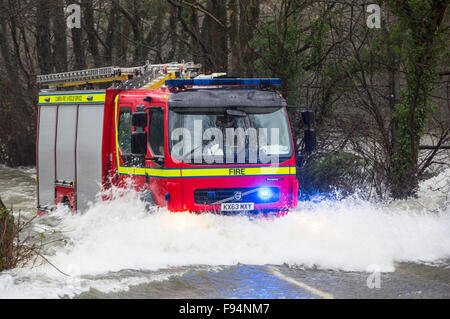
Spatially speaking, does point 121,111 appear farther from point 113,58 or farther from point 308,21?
point 113,58

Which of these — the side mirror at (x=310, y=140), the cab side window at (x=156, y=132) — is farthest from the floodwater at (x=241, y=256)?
the side mirror at (x=310, y=140)

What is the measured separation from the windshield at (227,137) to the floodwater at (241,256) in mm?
961

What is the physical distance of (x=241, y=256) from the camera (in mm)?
11109

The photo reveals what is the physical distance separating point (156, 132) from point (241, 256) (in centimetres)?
260

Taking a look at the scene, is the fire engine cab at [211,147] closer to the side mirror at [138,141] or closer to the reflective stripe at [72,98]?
the side mirror at [138,141]

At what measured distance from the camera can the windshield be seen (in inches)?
469

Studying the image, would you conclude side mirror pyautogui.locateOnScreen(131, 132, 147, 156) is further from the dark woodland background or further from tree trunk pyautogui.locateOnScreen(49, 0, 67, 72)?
tree trunk pyautogui.locateOnScreen(49, 0, 67, 72)

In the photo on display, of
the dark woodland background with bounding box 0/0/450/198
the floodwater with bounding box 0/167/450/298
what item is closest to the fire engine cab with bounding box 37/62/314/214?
the floodwater with bounding box 0/167/450/298

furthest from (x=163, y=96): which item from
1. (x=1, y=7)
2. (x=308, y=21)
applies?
(x=1, y=7)

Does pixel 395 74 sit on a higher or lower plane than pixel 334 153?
higher

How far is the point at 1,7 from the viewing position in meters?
22.2

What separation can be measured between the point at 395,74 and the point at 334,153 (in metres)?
2.38

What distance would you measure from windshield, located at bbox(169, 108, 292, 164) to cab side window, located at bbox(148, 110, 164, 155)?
231 mm

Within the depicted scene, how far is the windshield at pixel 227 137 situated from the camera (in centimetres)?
1191
